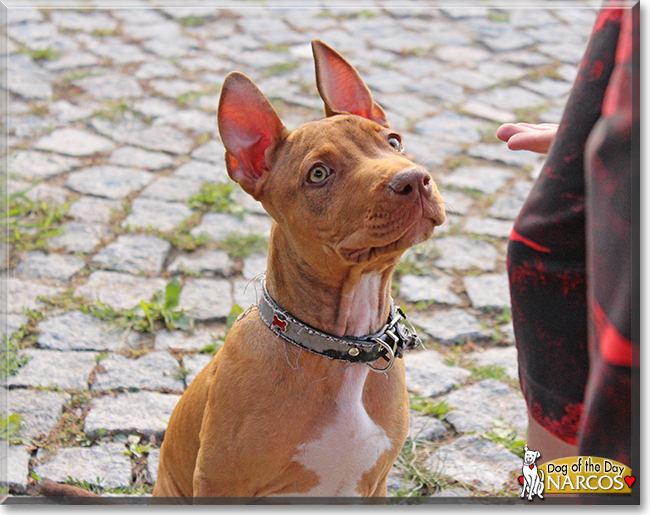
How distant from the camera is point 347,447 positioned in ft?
8.02

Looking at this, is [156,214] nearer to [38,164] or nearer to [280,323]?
[38,164]

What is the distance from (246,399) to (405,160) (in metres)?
0.98

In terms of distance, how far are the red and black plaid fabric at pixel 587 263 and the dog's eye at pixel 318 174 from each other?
66 centimetres

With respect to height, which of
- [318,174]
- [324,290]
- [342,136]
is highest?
[342,136]

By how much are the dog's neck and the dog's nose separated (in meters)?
0.37

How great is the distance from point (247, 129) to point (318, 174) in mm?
367

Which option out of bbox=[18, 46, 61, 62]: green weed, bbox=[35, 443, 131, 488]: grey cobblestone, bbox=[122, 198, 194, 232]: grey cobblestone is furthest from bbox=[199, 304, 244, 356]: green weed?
bbox=[18, 46, 61, 62]: green weed

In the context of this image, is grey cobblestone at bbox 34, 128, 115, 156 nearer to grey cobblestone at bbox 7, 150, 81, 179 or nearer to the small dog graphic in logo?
grey cobblestone at bbox 7, 150, 81, 179

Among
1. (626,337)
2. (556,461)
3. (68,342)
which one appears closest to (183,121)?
(68,342)

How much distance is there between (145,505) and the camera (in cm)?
294

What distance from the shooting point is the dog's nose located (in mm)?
2102

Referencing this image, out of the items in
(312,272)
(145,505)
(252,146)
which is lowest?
(145,505)

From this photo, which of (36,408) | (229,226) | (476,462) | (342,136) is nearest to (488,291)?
(476,462)

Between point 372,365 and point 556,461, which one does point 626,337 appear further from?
point 372,365
